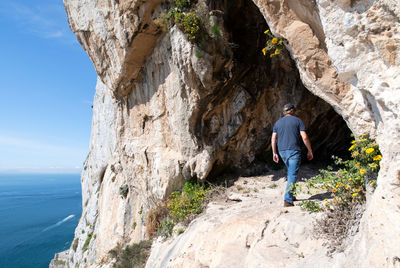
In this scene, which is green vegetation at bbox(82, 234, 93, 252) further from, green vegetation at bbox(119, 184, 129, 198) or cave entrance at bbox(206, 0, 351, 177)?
cave entrance at bbox(206, 0, 351, 177)

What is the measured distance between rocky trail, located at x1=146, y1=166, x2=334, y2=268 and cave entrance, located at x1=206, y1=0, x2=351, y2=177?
2.06 m

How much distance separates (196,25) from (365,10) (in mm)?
4358

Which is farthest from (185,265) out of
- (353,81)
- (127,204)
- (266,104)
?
(127,204)

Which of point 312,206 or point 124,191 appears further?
point 124,191

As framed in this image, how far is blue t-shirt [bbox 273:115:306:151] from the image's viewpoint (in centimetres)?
418

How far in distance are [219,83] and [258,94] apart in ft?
5.29

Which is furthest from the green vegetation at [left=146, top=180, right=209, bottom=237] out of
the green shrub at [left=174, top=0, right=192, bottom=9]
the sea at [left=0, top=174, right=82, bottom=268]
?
the sea at [left=0, top=174, right=82, bottom=268]

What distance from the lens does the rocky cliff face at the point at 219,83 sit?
2744mm

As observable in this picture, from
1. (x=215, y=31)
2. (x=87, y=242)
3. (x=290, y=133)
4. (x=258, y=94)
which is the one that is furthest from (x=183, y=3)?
(x=87, y=242)

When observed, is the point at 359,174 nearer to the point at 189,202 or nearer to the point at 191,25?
the point at 189,202

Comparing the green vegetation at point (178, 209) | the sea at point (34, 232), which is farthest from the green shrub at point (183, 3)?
the sea at point (34, 232)

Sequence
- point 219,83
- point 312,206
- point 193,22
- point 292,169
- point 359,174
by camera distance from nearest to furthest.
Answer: point 359,174
point 312,206
point 292,169
point 193,22
point 219,83

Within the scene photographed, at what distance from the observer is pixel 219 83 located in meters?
6.64

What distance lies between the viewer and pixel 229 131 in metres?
7.43
